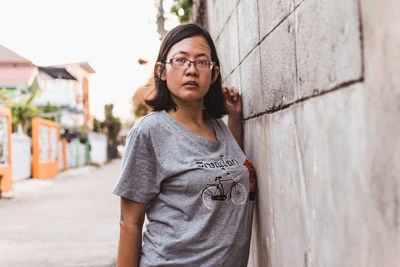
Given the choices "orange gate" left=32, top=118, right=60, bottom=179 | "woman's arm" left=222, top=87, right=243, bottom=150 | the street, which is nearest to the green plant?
the street

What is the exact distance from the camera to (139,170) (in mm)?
1602

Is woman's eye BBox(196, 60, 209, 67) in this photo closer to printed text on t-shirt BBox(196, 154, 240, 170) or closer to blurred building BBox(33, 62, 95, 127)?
printed text on t-shirt BBox(196, 154, 240, 170)

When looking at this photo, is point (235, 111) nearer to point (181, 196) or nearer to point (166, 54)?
point (166, 54)

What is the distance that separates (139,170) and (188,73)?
464 millimetres

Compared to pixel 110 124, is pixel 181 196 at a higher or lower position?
lower

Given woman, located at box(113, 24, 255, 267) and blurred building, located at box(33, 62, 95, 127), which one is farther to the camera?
blurred building, located at box(33, 62, 95, 127)

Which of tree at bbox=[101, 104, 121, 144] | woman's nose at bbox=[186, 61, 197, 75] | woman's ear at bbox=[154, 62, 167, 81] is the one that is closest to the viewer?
woman's nose at bbox=[186, 61, 197, 75]

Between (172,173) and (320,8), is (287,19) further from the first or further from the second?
(172,173)

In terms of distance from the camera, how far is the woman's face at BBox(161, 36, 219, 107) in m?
1.78

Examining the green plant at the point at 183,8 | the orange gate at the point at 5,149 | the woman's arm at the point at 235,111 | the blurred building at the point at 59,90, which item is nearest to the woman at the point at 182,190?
the woman's arm at the point at 235,111

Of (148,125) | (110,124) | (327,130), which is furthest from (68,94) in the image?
(327,130)

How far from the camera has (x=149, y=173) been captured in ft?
5.30

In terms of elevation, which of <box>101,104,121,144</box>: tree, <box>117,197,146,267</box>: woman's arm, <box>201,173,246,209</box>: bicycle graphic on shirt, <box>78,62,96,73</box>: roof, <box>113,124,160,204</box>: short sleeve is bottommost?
<box>117,197,146,267</box>: woman's arm

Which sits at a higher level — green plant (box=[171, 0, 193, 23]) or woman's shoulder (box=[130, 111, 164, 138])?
green plant (box=[171, 0, 193, 23])
